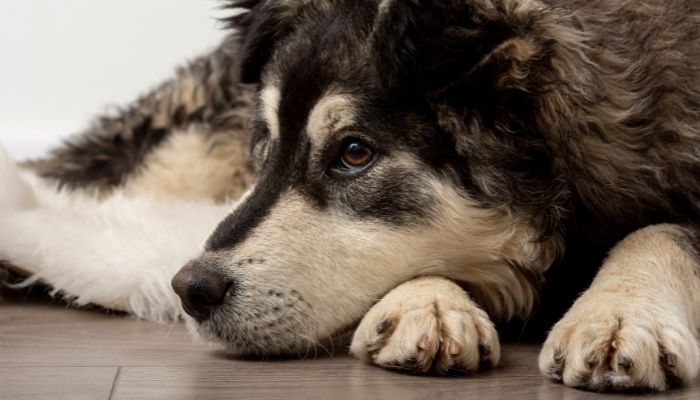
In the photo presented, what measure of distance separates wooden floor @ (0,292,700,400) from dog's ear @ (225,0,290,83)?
813 mm

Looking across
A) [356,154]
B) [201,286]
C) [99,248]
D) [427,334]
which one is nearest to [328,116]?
[356,154]

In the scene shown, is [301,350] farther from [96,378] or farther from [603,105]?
[603,105]

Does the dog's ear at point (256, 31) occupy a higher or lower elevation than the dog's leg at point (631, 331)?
higher

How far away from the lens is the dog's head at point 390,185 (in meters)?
2.45

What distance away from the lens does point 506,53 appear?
2482mm

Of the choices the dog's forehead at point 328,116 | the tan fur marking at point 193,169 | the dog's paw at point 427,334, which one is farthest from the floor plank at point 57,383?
the tan fur marking at point 193,169

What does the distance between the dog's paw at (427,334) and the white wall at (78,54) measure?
11.3ft

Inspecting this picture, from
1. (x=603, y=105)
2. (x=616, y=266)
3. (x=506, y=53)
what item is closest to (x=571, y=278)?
(x=616, y=266)

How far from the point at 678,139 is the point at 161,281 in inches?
57.5

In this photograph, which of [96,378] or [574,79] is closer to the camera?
[96,378]

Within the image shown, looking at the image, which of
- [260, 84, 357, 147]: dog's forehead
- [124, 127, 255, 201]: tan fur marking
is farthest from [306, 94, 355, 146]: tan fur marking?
[124, 127, 255, 201]: tan fur marking

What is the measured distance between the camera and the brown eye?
2.54m

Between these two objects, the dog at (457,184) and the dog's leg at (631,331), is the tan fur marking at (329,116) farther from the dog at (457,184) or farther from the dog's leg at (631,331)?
the dog's leg at (631,331)

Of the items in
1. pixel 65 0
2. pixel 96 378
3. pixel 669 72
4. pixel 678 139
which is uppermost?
pixel 65 0
